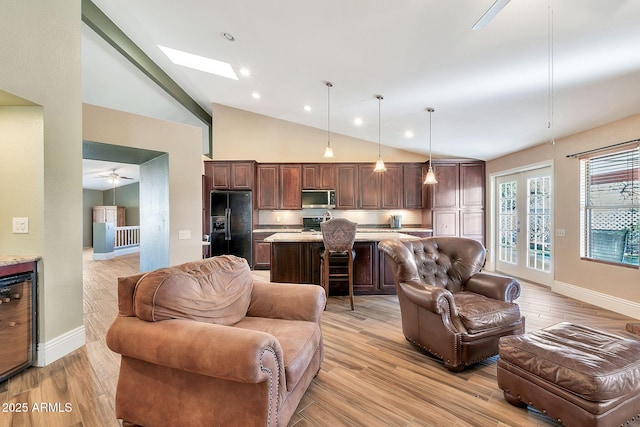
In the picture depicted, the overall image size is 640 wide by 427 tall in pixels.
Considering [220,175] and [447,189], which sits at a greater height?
[220,175]

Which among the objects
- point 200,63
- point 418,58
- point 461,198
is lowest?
point 461,198

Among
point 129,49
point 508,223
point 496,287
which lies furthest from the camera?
point 508,223

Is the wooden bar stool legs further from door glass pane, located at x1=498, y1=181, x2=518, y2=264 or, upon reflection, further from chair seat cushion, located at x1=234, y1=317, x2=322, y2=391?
door glass pane, located at x1=498, y1=181, x2=518, y2=264

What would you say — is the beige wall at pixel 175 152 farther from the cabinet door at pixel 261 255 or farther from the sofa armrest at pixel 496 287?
the sofa armrest at pixel 496 287

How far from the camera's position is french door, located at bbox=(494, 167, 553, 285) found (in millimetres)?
4484

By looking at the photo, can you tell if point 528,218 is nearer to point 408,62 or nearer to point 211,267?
point 408,62

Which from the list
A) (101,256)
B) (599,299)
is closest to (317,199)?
(599,299)

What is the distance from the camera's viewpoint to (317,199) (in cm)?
625

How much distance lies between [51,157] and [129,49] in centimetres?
278

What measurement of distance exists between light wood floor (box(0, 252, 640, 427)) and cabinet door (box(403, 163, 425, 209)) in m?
3.60

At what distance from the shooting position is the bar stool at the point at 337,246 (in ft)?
11.0

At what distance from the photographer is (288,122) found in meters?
6.59

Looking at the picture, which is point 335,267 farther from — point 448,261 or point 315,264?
point 448,261

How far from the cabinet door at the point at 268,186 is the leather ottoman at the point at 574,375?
203 inches
